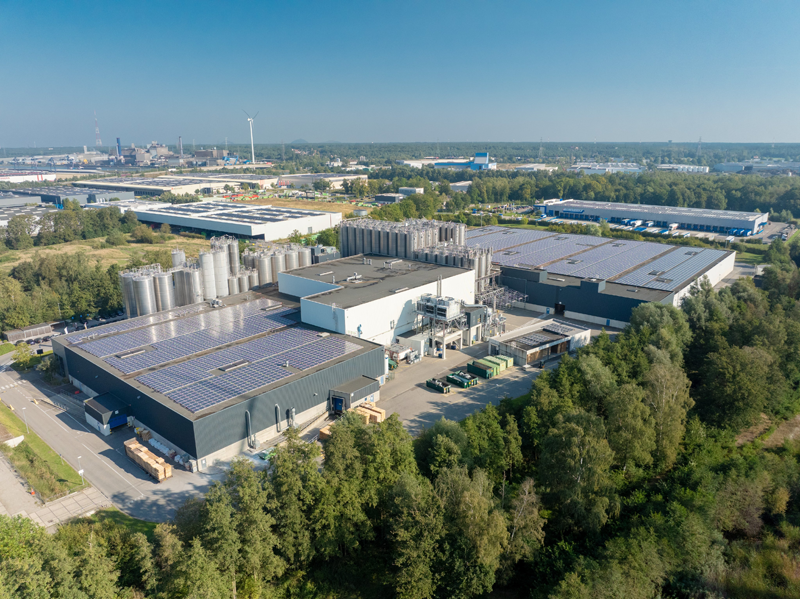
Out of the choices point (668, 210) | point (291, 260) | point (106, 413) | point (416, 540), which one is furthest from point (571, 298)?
point (668, 210)

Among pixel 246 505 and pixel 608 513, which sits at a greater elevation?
pixel 246 505

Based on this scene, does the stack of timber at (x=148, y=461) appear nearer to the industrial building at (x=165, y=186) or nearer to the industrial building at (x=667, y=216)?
the industrial building at (x=667, y=216)

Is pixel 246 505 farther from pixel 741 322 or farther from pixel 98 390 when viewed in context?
pixel 741 322

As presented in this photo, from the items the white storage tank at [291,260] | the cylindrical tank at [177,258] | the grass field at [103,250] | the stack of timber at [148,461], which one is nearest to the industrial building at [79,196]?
the grass field at [103,250]

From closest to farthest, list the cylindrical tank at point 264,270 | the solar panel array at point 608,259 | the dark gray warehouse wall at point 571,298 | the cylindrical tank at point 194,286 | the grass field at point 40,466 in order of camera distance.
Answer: the grass field at point 40,466 → the cylindrical tank at point 194,286 → the dark gray warehouse wall at point 571,298 → the cylindrical tank at point 264,270 → the solar panel array at point 608,259

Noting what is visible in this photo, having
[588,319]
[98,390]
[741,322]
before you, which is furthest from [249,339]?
[741,322]

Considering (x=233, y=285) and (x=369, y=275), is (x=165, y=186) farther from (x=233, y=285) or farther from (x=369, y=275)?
(x=369, y=275)

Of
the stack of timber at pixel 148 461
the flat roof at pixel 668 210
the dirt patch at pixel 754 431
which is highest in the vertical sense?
the flat roof at pixel 668 210
